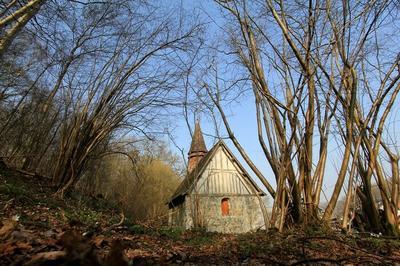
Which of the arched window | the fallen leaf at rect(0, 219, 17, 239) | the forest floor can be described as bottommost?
the forest floor

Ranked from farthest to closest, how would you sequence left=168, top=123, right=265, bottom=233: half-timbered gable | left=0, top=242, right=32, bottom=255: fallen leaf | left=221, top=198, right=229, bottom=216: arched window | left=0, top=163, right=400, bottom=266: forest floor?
1. left=221, top=198, right=229, bottom=216: arched window
2. left=168, top=123, right=265, bottom=233: half-timbered gable
3. left=0, top=242, right=32, bottom=255: fallen leaf
4. left=0, top=163, right=400, bottom=266: forest floor

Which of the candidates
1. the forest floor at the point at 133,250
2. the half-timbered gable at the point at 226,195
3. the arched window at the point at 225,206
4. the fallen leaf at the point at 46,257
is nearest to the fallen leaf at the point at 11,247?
the forest floor at the point at 133,250

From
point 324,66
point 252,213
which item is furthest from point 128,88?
point 252,213

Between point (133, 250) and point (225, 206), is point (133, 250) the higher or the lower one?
the lower one

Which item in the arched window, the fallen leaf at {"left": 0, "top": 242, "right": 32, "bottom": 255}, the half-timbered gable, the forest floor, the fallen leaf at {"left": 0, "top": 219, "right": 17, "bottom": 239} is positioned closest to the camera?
the forest floor

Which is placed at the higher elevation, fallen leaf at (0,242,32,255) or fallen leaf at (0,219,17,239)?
fallen leaf at (0,219,17,239)

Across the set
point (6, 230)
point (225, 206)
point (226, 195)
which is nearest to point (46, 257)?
point (6, 230)

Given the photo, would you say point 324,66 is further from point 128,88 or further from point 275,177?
point 128,88

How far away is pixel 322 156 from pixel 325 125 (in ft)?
1.88

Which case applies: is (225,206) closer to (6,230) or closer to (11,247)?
(6,230)

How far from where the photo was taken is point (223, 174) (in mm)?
19609

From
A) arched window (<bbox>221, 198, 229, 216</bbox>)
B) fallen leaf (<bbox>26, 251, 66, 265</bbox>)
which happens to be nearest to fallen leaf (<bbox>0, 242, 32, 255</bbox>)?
fallen leaf (<bbox>26, 251, 66, 265</bbox>)

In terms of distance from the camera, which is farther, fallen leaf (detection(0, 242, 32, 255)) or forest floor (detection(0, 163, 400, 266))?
fallen leaf (detection(0, 242, 32, 255))

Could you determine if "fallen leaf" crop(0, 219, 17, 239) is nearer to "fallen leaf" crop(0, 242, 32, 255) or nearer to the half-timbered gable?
"fallen leaf" crop(0, 242, 32, 255)
